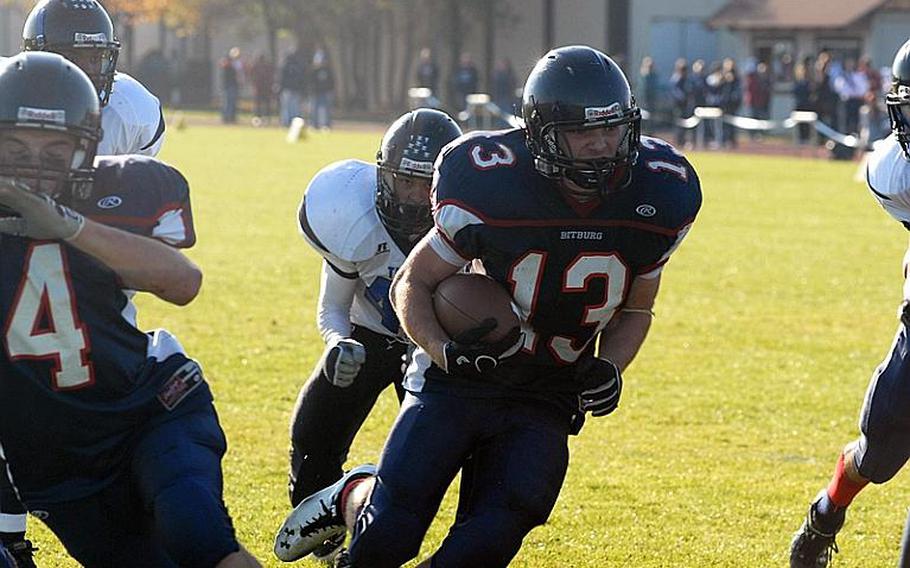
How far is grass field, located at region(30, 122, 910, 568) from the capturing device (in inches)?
205

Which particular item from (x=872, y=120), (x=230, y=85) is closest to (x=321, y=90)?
(x=230, y=85)

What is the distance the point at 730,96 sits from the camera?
2803 cm

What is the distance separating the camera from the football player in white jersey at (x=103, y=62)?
185 inches

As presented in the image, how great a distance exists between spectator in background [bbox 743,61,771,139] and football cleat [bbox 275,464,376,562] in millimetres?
24993

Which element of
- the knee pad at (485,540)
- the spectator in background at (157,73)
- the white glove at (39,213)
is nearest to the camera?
the white glove at (39,213)

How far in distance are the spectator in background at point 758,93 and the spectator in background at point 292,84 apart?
364 inches

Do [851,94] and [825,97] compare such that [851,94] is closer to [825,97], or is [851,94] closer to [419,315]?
[825,97]

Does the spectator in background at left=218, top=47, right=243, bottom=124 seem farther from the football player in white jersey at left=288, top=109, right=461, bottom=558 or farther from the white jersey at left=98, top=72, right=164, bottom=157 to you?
the football player in white jersey at left=288, top=109, right=461, bottom=558

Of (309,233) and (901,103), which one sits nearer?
(901,103)

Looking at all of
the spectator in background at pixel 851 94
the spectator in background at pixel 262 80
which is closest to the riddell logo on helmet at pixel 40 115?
the spectator in background at pixel 851 94

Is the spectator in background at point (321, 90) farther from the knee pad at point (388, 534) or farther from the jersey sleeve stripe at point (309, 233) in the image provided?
the knee pad at point (388, 534)

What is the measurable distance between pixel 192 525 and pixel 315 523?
114 cm

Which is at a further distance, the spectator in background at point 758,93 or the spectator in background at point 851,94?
the spectator in background at point 758,93

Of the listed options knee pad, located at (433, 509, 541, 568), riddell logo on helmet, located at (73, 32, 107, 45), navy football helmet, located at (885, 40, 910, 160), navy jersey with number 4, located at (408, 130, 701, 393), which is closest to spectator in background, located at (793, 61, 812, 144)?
navy football helmet, located at (885, 40, 910, 160)
